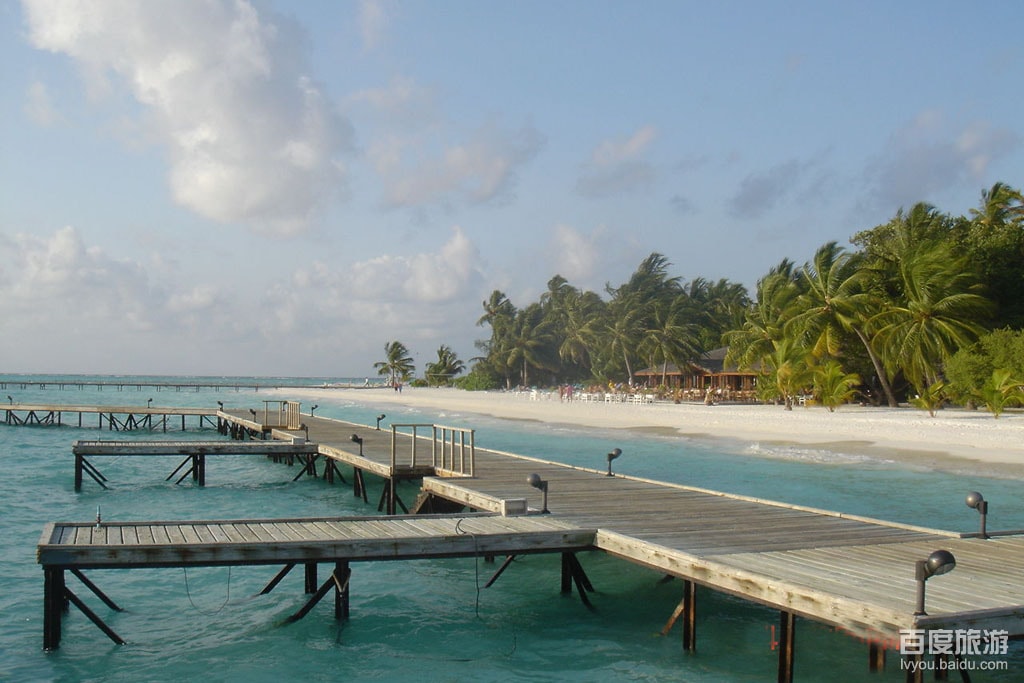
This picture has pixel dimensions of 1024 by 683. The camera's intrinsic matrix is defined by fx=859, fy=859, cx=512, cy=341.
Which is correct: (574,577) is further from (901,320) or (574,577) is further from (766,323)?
(766,323)

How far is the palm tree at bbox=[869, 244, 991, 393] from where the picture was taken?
3359 centimetres

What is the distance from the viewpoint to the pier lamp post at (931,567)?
5.51 metres

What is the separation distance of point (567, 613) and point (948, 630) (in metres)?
4.79

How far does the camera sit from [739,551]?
823 centimetres

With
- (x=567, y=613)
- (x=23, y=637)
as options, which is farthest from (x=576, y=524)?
(x=23, y=637)

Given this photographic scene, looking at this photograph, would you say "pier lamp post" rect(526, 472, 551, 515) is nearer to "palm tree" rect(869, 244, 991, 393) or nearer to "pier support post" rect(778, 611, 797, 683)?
"pier support post" rect(778, 611, 797, 683)

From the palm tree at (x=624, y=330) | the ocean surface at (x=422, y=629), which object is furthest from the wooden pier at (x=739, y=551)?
the palm tree at (x=624, y=330)

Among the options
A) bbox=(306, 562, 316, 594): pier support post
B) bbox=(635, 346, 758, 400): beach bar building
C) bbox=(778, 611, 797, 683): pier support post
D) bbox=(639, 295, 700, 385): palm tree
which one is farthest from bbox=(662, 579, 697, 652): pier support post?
bbox=(639, 295, 700, 385): palm tree

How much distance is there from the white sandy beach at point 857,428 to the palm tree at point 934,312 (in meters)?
2.27

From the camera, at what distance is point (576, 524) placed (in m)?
9.61

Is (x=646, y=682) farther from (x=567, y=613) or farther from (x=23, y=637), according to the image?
(x=23, y=637)

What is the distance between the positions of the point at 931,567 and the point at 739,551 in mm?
2751

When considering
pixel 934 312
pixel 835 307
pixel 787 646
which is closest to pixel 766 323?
pixel 835 307

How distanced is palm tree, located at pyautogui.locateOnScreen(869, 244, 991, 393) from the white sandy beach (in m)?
2.27
